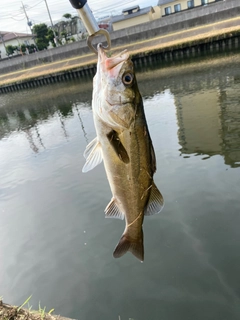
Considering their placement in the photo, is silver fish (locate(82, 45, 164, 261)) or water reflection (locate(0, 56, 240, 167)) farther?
water reflection (locate(0, 56, 240, 167))

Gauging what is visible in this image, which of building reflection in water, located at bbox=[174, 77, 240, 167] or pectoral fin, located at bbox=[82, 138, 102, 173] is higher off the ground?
pectoral fin, located at bbox=[82, 138, 102, 173]

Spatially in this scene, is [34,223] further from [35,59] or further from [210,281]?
[35,59]

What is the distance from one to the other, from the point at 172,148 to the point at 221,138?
1.81m

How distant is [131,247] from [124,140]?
3.25 ft

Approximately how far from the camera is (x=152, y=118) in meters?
13.2

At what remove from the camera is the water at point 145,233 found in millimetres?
4414

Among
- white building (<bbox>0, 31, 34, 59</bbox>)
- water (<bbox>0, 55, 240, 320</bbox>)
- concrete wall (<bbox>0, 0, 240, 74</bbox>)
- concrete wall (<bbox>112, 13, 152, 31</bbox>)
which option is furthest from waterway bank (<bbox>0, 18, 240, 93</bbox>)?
white building (<bbox>0, 31, 34, 59</bbox>)

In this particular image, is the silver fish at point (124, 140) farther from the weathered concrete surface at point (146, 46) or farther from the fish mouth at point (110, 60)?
the weathered concrete surface at point (146, 46)

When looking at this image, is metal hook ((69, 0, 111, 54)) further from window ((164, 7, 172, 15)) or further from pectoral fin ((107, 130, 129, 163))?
window ((164, 7, 172, 15))

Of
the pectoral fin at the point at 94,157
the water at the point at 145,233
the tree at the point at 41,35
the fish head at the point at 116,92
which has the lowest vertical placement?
the water at the point at 145,233

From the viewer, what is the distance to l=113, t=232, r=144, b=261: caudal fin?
2.31 metres

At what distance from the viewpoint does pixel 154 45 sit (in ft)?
105

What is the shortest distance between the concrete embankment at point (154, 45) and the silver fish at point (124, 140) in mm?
30097

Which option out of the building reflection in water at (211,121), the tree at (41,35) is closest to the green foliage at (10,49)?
the tree at (41,35)
